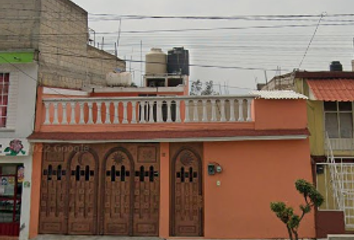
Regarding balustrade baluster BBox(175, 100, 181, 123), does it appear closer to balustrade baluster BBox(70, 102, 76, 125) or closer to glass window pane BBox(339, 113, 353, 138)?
balustrade baluster BBox(70, 102, 76, 125)

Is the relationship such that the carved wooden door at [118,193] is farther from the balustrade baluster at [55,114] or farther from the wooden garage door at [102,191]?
the balustrade baluster at [55,114]

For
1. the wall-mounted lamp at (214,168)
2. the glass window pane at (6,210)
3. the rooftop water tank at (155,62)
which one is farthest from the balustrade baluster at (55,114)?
the rooftop water tank at (155,62)

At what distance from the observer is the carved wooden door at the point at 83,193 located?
812 centimetres

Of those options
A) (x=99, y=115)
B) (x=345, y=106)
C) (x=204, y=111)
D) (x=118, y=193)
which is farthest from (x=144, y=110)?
(x=345, y=106)

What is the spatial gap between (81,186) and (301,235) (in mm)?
5945

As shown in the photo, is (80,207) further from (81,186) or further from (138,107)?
(138,107)

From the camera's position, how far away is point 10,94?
8.60 metres

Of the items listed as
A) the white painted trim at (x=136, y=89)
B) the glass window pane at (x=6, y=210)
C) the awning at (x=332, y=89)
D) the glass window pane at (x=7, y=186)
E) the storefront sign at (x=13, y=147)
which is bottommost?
the glass window pane at (x=6, y=210)

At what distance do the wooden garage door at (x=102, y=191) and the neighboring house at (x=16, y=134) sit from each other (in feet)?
1.76

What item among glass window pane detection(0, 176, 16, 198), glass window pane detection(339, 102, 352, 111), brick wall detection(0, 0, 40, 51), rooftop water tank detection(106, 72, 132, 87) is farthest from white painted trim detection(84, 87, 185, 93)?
glass window pane detection(339, 102, 352, 111)

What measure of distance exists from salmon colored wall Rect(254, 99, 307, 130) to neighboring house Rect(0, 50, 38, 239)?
6.27 m

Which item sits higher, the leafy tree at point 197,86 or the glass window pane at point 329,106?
the leafy tree at point 197,86

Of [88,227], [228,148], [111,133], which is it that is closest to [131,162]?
[111,133]

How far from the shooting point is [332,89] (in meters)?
8.86
